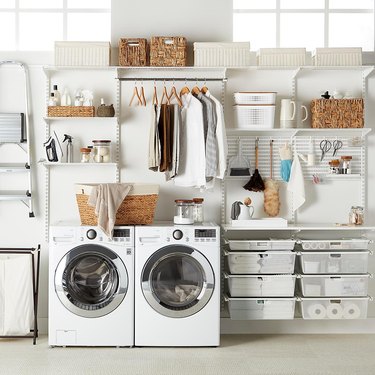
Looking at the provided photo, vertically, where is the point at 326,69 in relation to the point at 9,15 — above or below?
below

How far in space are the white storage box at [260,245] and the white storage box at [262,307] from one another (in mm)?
396

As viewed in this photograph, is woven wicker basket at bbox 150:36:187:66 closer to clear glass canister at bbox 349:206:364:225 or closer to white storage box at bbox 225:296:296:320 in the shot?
clear glass canister at bbox 349:206:364:225

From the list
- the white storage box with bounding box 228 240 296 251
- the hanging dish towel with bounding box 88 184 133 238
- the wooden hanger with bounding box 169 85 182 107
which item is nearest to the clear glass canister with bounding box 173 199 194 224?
the white storage box with bounding box 228 240 296 251

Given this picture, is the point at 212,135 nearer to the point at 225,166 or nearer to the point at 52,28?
the point at 225,166

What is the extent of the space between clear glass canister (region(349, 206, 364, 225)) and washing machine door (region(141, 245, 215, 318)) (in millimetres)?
1296

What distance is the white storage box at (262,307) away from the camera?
17.1 ft

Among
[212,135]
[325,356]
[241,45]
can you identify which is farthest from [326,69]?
[325,356]

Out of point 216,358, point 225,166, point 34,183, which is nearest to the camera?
point 216,358

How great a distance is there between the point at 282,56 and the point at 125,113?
136 centimetres

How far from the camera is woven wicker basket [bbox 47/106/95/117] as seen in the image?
5320mm

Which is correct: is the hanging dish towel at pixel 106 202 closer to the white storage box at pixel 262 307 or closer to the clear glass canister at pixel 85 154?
the clear glass canister at pixel 85 154

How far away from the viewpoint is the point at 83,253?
4.99 meters

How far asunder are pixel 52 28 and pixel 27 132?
3.11 ft

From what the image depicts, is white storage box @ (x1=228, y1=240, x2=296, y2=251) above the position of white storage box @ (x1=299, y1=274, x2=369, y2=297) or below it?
above
